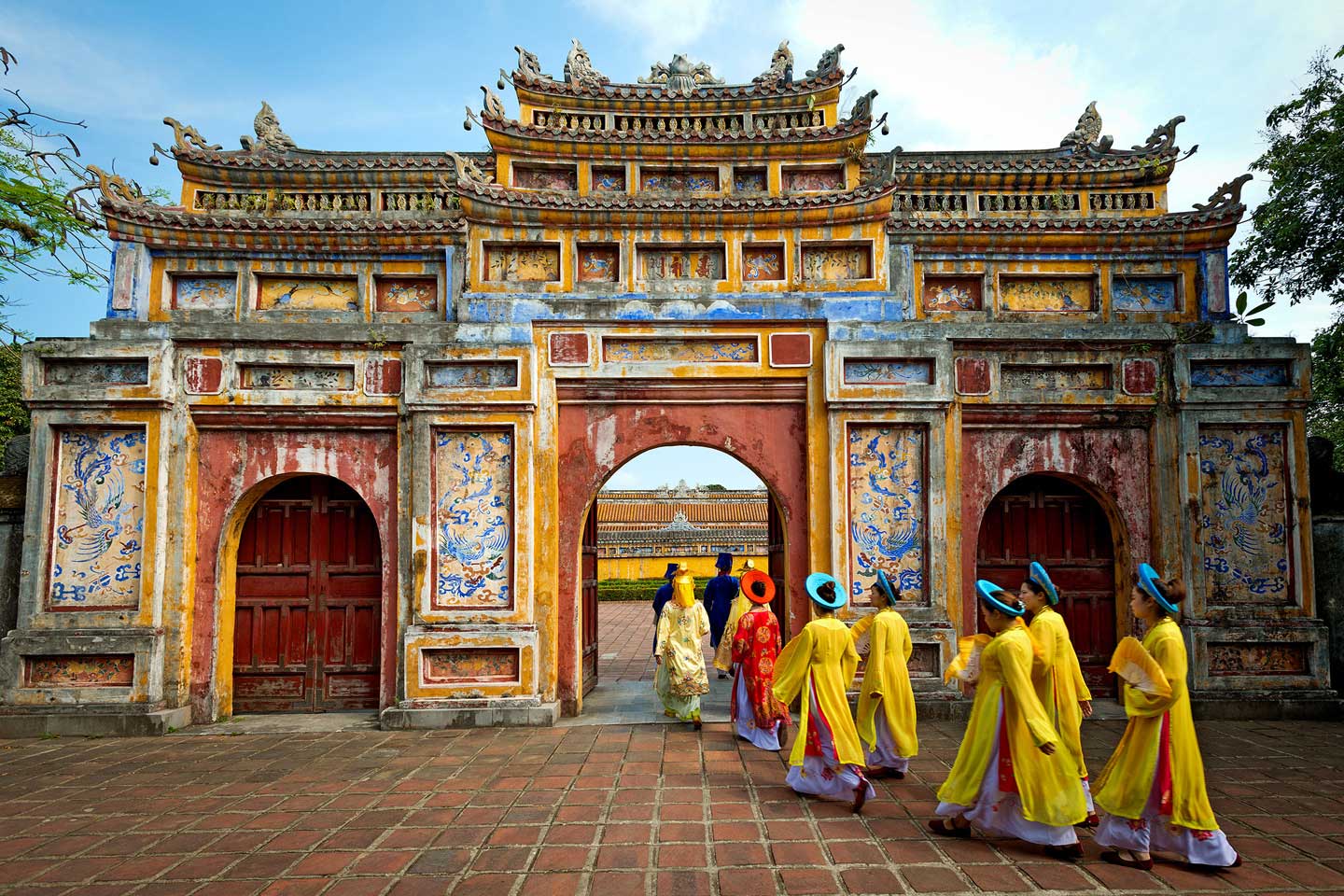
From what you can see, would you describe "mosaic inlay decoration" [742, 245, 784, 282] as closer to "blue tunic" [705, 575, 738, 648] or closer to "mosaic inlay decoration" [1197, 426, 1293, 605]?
"blue tunic" [705, 575, 738, 648]

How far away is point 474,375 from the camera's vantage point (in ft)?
25.9

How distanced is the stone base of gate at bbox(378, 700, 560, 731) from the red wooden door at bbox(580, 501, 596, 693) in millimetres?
1269

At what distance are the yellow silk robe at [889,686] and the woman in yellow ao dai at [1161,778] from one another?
1.53 metres

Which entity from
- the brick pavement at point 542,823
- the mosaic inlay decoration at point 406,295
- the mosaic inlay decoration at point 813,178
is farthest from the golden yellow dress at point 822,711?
the mosaic inlay decoration at point 813,178

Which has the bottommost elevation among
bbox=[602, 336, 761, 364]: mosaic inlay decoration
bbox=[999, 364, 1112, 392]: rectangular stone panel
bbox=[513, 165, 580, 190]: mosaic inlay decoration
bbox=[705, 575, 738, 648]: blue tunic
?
bbox=[705, 575, 738, 648]: blue tunic

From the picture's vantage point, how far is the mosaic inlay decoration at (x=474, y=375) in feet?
25.8

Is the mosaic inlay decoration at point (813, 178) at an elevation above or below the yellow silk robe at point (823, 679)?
above

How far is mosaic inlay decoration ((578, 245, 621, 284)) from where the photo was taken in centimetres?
831

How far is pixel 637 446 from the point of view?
8086 mm

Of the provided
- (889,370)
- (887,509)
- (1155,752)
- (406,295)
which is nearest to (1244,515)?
(887,509)

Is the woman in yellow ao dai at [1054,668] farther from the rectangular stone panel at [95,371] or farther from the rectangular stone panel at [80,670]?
the rectangular stone panel at [95,371]

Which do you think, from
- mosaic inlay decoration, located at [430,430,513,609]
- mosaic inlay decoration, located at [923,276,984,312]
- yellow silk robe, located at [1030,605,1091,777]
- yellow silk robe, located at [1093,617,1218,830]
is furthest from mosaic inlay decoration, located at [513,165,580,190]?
yellow silk robe, located at [1093,617,1218,830]

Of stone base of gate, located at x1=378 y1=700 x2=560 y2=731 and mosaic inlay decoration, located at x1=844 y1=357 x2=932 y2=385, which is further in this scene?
mosaic inlay decoration, located at x1=844 y1=357 x2=932 y2=385

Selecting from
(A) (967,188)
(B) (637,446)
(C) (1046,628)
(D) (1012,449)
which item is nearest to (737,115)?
(A) (967,188)
